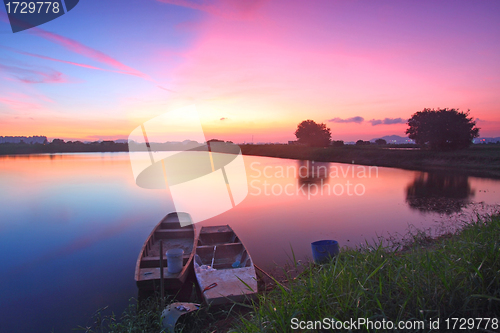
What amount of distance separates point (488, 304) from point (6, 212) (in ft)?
75.0

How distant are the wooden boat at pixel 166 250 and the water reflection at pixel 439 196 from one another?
1324 cm

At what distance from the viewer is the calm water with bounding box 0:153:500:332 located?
6613mm

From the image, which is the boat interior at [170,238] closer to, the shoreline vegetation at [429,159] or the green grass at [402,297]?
the green grass at [402,297]

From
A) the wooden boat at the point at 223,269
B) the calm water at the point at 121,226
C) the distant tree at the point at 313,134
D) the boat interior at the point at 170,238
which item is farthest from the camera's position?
the distant tree at the point at 313,134

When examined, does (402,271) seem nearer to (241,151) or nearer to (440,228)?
(440,228)

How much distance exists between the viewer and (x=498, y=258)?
3.10 metres

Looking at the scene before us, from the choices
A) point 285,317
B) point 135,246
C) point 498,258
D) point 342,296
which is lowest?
point 135,246

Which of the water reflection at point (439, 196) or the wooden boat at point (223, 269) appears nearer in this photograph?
the wooden boat at point (223, 269)

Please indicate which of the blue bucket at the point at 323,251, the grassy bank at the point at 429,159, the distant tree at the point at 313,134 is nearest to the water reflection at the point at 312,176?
the grassy bank at the point at 429,159

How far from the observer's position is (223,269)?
631 cm

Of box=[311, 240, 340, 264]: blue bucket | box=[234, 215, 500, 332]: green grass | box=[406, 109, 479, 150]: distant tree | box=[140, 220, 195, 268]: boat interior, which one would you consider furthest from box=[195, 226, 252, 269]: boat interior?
box=[406, 109, 479, 150]: distant tree

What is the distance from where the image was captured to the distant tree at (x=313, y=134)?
270 ft

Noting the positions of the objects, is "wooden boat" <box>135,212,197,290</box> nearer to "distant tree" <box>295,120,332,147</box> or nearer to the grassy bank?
the grassy bank

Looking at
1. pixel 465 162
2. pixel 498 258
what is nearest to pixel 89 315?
pixel 498 258
